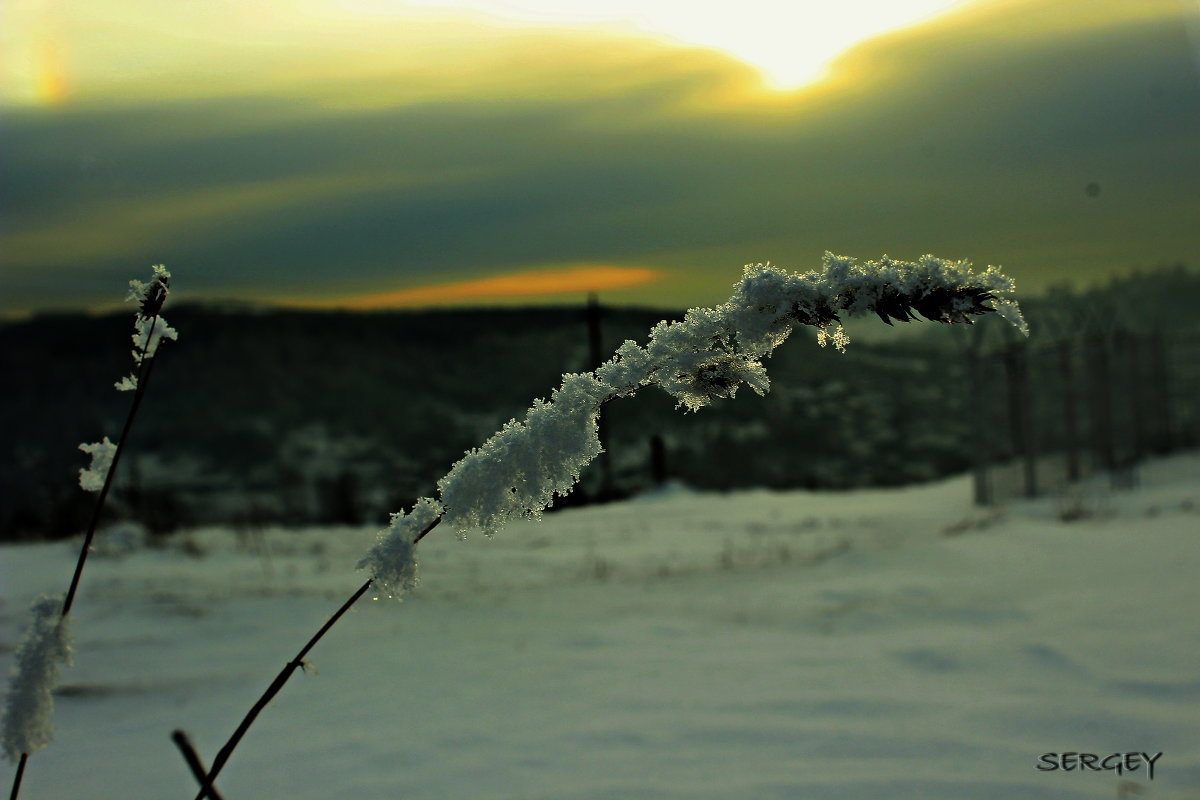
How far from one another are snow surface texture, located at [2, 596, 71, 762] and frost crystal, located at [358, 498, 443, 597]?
0.47 meters

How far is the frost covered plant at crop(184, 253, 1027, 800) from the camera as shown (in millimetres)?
844

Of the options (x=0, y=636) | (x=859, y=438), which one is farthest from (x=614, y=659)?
(x=859, y=438)

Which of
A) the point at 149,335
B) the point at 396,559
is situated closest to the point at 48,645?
the point at 149,335

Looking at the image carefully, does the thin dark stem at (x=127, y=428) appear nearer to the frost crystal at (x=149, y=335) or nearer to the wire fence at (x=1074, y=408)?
the frost crystal at (x=149, y=335)

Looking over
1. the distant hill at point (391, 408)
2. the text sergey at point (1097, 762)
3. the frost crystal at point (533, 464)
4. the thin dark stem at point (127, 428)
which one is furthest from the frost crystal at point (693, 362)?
the distant hill at point (391, 408)

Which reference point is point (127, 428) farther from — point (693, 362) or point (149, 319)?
point (693, 362)

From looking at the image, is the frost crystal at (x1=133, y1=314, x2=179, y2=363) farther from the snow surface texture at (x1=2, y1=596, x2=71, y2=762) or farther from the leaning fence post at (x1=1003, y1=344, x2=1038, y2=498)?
the leaning fence post at (x1=1003, y1=344, x2=1038, y2=498)

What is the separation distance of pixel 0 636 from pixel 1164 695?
22.2 ft

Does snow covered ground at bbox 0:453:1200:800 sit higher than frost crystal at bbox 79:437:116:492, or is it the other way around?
frost crystal at bbox 79:437:116:492

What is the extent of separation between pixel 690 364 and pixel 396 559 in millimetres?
386

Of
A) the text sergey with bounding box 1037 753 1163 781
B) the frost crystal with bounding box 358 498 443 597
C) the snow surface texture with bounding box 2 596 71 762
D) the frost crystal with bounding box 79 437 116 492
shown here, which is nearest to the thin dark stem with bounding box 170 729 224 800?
the snow surface texture with bounding box 2 596 71 762

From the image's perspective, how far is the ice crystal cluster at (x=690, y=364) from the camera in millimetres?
843

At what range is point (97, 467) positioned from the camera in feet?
4.60

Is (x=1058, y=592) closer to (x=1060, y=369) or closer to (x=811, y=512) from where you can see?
(x=811, y=512)
